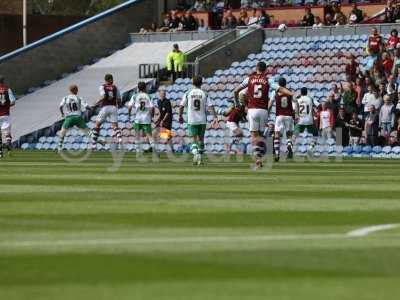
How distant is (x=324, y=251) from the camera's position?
9.60 m

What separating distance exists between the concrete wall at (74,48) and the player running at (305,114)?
59.1 feet

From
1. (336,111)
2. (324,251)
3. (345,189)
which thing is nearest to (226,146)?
(336,111)

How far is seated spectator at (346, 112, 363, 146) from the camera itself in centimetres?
3931

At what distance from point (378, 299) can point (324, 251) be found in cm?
239

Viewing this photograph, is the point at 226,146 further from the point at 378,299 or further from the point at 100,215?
the point at 378,299

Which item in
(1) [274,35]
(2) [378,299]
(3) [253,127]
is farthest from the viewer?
(1) [274,35]

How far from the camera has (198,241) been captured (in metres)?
10.2

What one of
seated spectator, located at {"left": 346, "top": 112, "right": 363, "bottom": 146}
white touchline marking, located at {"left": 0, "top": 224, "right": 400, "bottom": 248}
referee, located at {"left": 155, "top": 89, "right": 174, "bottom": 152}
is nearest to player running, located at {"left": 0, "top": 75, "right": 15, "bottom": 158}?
referee, located at {"left": 155, "top": 89, "right": 174, "bottom": 152}

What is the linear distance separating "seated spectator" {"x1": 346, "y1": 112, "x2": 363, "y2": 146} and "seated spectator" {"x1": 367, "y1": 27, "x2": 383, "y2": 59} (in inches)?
101

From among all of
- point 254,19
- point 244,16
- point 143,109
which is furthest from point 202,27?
point 143,109

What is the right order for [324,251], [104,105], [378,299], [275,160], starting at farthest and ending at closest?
1. [104,105]
2. [275,160]
3. [324,251]
4. [378,299]

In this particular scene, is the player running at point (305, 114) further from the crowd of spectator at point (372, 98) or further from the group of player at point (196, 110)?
the crowd of spectator at point (372, 98)

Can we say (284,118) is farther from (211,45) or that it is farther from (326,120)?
(211,45)

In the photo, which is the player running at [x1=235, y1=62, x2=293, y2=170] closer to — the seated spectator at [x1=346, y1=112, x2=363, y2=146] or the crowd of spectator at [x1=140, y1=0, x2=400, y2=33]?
the seated spectator at [x1=346, y1=112, x2=363, y2=146]
